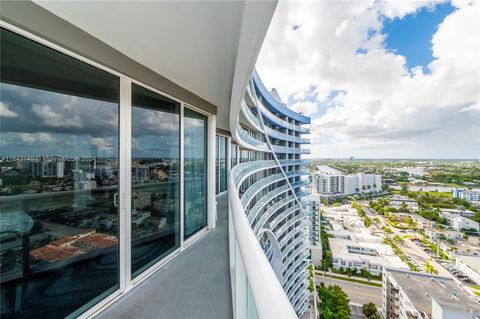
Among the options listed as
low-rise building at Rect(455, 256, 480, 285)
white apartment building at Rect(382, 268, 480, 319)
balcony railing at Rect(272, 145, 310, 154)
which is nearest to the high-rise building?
balcony railing at Rect(272, 145, 310, 154)

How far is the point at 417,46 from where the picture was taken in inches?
1237

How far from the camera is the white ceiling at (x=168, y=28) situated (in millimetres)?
1666

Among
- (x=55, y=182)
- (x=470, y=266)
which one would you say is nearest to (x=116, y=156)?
(x=55, y=182)

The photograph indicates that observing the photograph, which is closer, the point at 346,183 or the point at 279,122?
the point at 279,122

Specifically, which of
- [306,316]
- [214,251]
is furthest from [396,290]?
[214,251]

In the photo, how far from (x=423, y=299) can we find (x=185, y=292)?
55.9ft

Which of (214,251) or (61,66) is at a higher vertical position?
(61,66)

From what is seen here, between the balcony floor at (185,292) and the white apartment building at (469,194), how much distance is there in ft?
102

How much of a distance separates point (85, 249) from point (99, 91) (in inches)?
72.2

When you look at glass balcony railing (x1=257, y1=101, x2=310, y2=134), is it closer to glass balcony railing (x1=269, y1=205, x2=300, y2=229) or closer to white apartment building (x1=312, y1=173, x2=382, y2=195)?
glass balcony railing (x1=269, y1=205, x2=300, y2=229)

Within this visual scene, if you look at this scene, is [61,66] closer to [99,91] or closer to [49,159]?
[99,91]

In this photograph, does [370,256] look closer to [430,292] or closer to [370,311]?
[370,311]

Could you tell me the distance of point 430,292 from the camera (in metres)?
12.6

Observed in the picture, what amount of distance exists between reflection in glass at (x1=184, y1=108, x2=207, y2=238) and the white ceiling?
4.61 ft
